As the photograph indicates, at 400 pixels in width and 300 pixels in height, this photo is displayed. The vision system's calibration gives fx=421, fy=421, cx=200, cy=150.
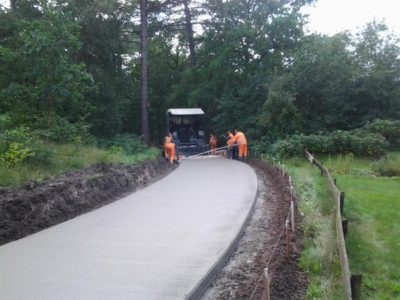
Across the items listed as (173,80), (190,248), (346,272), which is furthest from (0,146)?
(173,80)

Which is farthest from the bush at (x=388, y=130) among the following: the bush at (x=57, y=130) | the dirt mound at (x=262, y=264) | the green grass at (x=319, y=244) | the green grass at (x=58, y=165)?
the bush at (x=57, y=130)

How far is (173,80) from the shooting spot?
38531mm

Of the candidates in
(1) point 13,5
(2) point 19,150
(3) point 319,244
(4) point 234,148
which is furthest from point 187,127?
(3) point 319,244

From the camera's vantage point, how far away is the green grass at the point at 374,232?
5660mm

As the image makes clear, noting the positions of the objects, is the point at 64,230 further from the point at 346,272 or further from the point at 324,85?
the point at 324,85

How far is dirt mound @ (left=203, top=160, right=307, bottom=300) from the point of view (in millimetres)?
5273

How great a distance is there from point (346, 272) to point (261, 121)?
18970mm

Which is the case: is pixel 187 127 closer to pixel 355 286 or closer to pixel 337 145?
pixel 337 145

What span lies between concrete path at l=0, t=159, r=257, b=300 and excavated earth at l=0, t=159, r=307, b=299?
0.88 feet

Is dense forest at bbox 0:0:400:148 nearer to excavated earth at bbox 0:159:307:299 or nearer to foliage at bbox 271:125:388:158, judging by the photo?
foliage at bbox 271:125:388:158

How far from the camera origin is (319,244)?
6742mm

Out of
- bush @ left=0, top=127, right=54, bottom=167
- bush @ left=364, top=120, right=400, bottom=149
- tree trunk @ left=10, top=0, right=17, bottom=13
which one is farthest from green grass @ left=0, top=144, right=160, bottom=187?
tree trunk @ left=10, top=0, right=17, bottom=13

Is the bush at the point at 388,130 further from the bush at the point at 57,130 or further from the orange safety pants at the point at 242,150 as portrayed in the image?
the bush at the point at 57,130

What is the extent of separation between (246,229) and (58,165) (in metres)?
5.21
